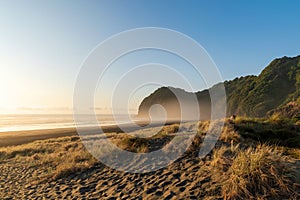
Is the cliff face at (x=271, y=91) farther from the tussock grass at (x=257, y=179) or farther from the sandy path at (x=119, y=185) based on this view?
the tussock grass at (x=257, y=179)

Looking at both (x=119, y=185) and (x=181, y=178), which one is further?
(x=119, y=185)

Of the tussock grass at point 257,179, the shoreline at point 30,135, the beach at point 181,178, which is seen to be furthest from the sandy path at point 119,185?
the shoreline at point 30,135

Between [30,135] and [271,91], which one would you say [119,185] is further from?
[271,91]

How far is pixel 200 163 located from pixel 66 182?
20.4 feet

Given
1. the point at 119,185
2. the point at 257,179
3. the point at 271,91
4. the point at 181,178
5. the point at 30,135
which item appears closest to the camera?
the point at 257,179

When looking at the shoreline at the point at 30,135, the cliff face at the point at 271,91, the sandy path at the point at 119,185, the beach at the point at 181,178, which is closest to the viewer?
the beach at the point at 181,178

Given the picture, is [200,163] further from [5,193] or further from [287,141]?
[5,193]

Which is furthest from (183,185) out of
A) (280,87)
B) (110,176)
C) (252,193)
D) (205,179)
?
(280,87)

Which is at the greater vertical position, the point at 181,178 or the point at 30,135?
the point at 30,135

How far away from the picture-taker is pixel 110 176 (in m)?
9.99

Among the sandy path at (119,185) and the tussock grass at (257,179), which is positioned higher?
the tussock grass at (257,179)

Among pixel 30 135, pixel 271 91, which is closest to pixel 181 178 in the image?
pixel 30 135

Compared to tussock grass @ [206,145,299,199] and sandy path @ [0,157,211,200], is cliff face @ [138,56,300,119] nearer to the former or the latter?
sandy path @ [0,157,211,200]

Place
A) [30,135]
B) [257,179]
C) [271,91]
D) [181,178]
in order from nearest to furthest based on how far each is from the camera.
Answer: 1. [257,179]
2. [181,178]
3. [30,135]
4. [271,91]
